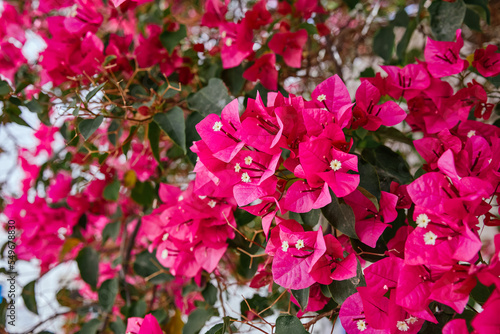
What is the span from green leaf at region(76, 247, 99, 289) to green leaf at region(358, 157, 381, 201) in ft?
2.27

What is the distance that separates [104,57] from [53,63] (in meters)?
0.11

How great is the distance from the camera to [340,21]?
54.5 inches

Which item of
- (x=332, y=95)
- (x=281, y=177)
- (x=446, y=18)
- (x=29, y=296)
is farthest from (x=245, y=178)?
(x=29, y=296)

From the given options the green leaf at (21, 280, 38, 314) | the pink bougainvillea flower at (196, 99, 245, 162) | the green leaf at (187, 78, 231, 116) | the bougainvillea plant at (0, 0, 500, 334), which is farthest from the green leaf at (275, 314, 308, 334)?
the green leaf at (21, 280, 38, 314)

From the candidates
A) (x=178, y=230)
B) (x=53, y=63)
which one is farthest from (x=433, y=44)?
(x=53, y=63)

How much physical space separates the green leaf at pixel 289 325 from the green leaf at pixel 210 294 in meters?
0.28

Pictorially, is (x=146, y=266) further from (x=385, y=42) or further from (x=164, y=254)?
(x=385, y=42)

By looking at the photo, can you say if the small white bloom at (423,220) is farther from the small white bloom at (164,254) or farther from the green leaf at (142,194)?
the green leaf at (142,194)

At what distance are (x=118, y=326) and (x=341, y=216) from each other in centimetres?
61

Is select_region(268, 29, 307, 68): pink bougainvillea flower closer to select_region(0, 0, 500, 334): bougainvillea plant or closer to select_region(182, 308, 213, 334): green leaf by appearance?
select_region(0, 0, 500, 334): bougainvillea plant

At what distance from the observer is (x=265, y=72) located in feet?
2.48

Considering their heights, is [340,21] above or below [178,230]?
below

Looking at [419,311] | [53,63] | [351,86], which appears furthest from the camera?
[351,86]

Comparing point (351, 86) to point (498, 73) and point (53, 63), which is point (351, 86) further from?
point (53, 63)
